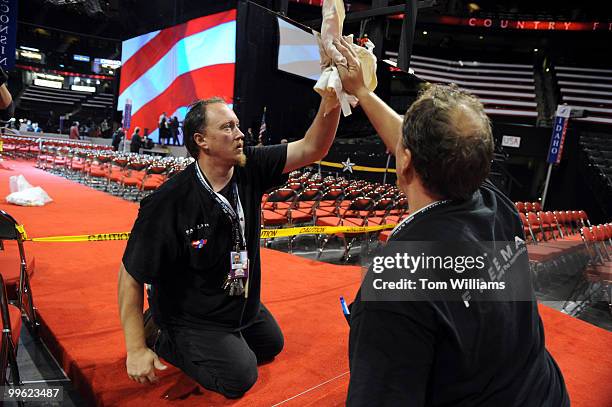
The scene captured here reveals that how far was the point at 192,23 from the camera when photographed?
16391 mm

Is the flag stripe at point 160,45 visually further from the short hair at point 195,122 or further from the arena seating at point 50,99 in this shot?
the arena seating at point 50,99

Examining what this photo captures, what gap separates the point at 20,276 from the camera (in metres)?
2.46

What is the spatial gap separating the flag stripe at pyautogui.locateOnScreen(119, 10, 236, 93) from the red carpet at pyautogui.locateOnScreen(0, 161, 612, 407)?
12256mm

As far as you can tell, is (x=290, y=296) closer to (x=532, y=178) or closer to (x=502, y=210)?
(x=502, y=210)

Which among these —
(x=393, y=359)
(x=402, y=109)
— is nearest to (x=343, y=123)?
(x=402, y=109)

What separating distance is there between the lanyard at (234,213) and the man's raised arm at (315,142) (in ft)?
1.36

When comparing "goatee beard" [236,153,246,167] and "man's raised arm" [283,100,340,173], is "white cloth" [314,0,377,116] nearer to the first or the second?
"man's raised arm" [283,100,340,173]

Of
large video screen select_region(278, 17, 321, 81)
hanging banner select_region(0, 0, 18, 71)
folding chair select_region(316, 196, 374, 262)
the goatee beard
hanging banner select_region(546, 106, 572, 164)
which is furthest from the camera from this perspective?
large video screen select_region(278, 17, 321, 81)

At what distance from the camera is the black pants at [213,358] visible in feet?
6.63

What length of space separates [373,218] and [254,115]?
29.1 ft

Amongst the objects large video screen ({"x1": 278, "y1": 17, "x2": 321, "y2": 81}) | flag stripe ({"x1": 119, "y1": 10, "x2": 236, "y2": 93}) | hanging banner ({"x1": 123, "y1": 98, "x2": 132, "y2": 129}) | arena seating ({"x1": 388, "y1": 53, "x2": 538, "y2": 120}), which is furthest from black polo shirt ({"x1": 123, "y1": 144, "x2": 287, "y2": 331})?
arena seating ({"x1": 388, "y1": 53, "x2": 538, "y2": 120})

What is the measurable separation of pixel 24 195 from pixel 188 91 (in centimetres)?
1091

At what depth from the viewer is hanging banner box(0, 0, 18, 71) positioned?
6.54m
